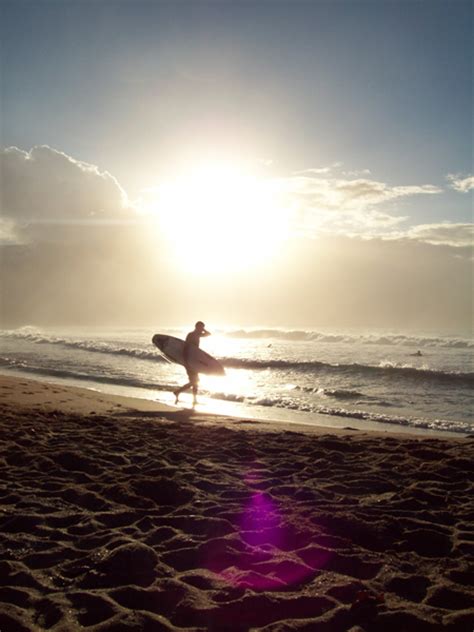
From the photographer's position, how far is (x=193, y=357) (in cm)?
1337

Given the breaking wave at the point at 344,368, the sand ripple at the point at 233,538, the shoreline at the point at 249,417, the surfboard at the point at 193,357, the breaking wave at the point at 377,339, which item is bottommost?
the shoreline at the point at 249,417

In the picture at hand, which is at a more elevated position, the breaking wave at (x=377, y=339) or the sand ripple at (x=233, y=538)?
the breaking wave at (x=377, y=339)

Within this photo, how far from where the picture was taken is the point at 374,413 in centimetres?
1225

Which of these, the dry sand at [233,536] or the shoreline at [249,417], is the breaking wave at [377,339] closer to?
the shoreline at [249,417]

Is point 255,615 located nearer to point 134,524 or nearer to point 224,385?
point 134,524

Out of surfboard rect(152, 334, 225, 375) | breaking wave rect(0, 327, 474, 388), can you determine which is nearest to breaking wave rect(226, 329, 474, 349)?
breaking wave rect(0, 327, 474, 388)

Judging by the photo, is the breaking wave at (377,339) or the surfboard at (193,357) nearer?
the surfboard at (193,357)

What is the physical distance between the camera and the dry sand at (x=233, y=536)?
9.52 feet

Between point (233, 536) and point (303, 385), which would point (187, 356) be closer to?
point (303, 385)

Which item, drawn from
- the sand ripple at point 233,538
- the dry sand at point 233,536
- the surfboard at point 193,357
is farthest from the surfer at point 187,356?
the sand ripple at point 233,538

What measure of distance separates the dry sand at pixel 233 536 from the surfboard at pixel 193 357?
20.4 feet

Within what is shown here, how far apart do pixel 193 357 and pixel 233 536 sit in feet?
31.3

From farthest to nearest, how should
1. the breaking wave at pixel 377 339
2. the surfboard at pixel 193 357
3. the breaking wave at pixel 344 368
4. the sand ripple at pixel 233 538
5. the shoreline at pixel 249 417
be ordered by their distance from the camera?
the breaking wave at pixel 377 339, the breaking wave at pixel 344 368, the surfboard at pixel 193 357, the shoreline at pixel 249 417, the sand ripple at pixel 233 538

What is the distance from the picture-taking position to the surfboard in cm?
1343
